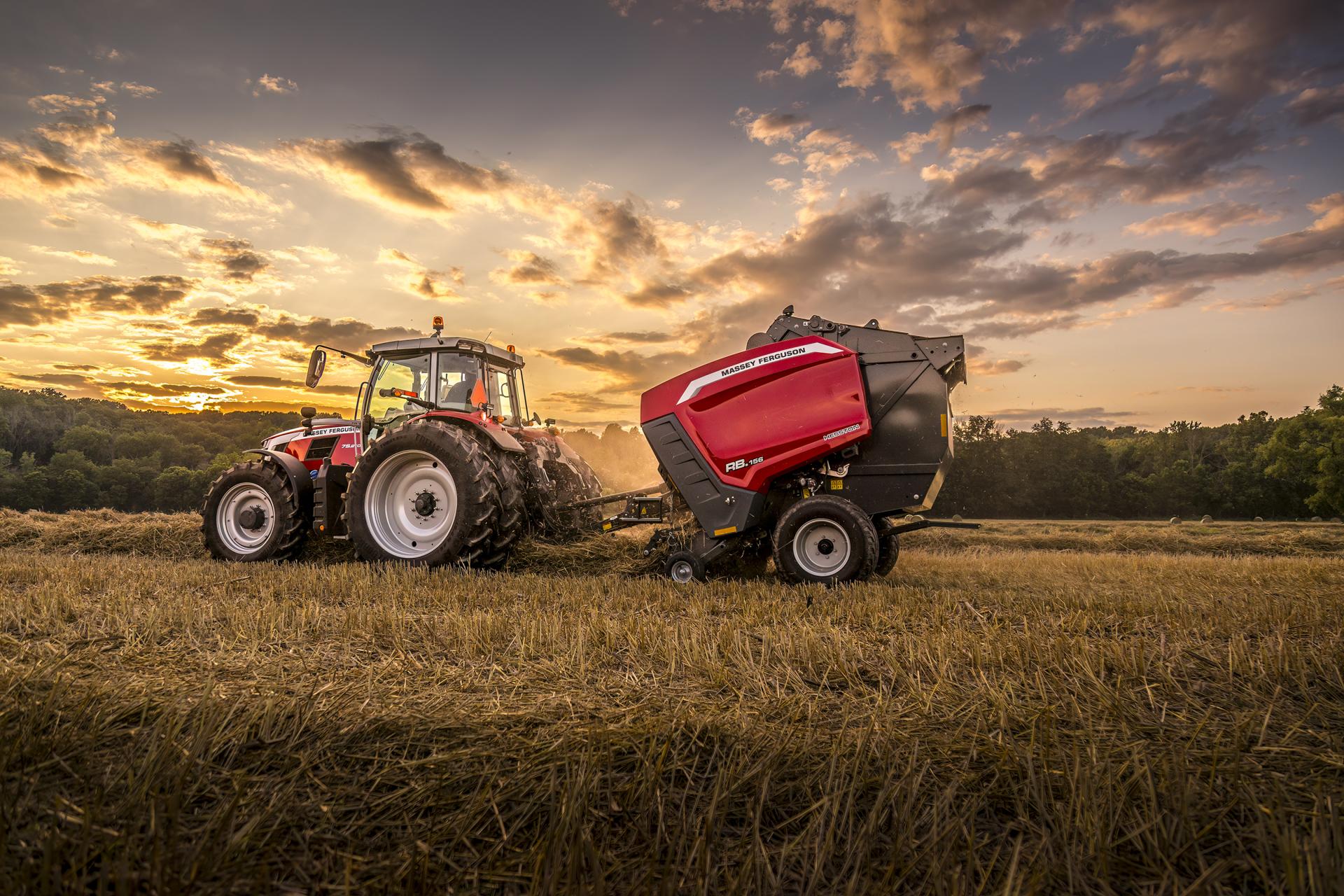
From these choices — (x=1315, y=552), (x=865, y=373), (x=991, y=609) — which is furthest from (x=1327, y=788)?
(x=1315, y=552)

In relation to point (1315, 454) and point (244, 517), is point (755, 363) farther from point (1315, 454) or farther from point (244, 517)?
point (1315, 454)

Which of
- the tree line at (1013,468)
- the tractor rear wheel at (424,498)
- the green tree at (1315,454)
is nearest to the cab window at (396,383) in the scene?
the tractor rear wheel at (424,498)

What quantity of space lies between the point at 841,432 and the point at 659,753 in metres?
4.37

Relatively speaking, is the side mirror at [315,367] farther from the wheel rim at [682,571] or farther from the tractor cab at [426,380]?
the wheel rim at [682,571]

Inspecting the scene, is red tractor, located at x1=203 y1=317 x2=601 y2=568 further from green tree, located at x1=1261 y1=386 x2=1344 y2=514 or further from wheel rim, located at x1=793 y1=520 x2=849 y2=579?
green tree, located at x1=1261 y1=386 x2=1344 y2=514

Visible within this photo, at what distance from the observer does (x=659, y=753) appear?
5.60 ft

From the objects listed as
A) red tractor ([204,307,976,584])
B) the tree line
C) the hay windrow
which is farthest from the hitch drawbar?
the tree line

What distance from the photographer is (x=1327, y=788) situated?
1717 millimetres

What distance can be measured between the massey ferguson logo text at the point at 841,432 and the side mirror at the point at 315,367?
16.0 ft

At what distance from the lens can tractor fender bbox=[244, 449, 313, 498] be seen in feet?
23.7

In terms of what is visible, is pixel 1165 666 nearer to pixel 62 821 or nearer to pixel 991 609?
pixel 991 609

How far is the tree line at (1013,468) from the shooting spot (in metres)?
30.5

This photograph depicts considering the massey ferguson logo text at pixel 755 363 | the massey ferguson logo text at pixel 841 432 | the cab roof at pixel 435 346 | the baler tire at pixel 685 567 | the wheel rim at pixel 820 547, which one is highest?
the cab roof at pixel 435 346

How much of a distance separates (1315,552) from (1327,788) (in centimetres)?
1306
